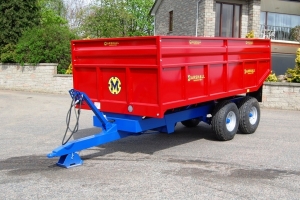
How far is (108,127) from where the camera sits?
733 cm

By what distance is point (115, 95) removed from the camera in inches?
296

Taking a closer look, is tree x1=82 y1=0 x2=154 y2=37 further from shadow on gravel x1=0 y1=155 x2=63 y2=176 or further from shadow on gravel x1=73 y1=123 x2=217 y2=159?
shadow on gravel x1=0 y1=155 x2=63 y2=176

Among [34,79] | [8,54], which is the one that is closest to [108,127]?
[34,79]

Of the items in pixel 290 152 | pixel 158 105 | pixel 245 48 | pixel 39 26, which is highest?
pixel 39 26

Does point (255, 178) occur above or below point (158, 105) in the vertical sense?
below

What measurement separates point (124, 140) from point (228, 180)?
334cm

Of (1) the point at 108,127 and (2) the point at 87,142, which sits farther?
(1) the point at 108,127

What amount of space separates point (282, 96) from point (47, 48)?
11.6 m

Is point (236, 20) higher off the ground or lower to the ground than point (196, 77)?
higher

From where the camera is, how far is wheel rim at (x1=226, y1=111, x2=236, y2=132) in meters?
8.92

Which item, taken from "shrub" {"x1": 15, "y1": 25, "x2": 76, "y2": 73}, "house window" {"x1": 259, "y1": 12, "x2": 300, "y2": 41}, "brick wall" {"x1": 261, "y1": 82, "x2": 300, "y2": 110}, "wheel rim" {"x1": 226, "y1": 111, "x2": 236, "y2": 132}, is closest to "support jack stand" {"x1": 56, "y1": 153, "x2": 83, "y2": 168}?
"wheel rim" {"x1": 226, "y1": 111, "x2": 236, "y2": 132}

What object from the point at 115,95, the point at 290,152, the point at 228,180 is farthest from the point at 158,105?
the point at 290,152

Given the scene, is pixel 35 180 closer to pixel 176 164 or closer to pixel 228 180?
pixel 176 164

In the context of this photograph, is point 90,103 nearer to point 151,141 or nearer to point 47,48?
point 151,141
